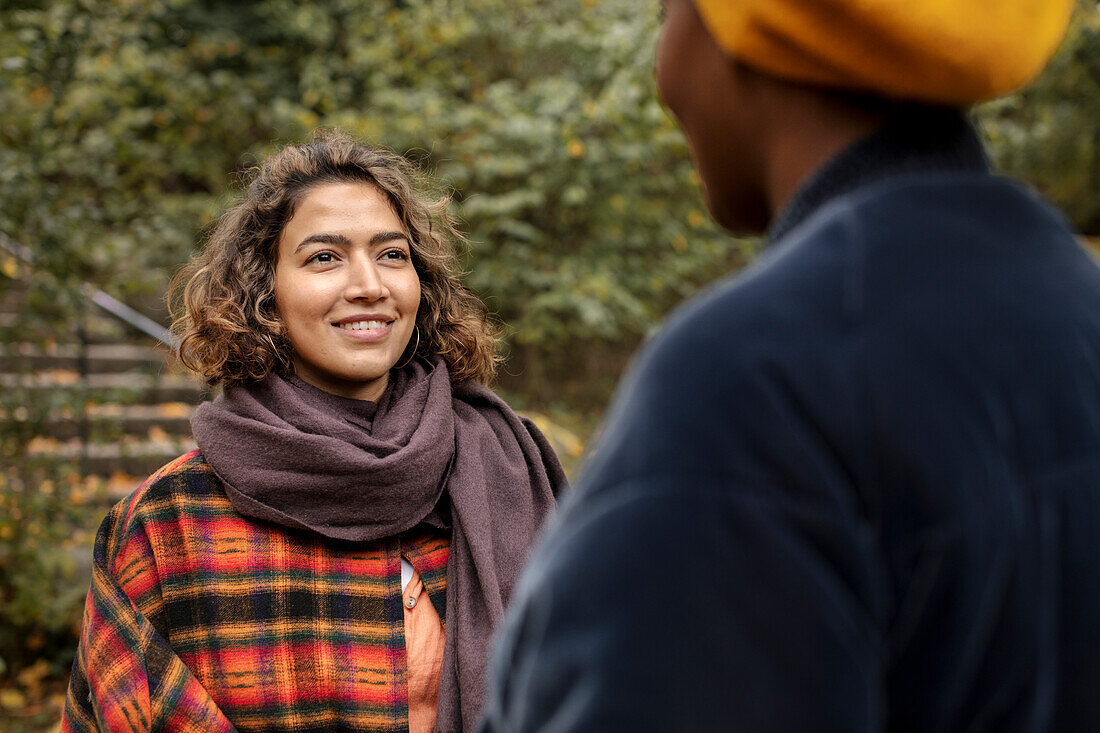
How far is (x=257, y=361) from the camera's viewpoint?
2023 millimetres

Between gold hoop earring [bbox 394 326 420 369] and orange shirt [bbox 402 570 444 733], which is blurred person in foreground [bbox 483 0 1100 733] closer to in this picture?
orange shirt [bbox 402 570 444 733]

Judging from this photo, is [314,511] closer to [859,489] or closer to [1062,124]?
[859,489]

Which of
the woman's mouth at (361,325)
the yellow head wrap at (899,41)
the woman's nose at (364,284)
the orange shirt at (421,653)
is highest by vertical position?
the yellow head wrap at (899,41)

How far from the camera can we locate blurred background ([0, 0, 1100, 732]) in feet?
13.6

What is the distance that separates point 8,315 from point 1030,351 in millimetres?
6236

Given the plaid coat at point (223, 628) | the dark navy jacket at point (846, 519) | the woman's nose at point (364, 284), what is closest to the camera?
the dark navy jacket at point (846, 519)

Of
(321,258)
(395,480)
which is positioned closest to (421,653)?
(395,480)

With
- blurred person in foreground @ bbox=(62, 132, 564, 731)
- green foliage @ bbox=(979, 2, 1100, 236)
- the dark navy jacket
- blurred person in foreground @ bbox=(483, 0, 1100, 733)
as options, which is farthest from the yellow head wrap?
green foliage @ bbox=(979, 2, 1100, 236)

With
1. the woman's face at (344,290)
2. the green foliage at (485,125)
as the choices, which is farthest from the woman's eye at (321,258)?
the green foliage at (485,125)

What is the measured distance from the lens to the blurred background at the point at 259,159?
13.6 feet

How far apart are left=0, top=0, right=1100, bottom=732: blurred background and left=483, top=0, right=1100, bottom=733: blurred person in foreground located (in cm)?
367

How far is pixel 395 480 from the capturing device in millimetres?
1940

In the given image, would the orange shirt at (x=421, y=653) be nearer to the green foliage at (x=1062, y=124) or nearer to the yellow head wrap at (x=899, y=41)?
the yellow head wrap at (x=899, y=41)

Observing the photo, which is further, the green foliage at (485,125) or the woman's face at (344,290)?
the green foliage at (485,125)
